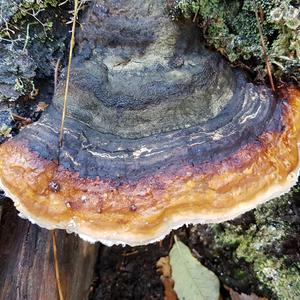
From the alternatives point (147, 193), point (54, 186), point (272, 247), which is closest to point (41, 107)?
point (54, 186)

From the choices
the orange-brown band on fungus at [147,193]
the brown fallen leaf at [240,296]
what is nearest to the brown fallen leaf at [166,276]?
the brown fallen leaf at [240,296]

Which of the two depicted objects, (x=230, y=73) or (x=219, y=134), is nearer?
(x=219, y=134)

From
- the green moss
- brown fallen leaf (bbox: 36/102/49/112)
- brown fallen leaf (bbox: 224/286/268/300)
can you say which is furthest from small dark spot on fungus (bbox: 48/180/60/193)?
brown fallen leaf (bbox: 224/286/268/300)

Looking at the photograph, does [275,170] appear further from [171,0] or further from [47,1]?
[47,1]

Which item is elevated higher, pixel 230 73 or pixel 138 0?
pixel 138 0

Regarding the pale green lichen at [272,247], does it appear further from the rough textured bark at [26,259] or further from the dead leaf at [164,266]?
the rough textured bark at [26,259]

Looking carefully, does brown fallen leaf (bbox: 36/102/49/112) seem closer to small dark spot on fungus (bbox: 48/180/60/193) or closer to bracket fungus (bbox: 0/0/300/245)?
bracket fungus (bbox: 0/0/300/245)

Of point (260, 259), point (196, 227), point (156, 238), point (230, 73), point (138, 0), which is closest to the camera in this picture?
point (156, 238)

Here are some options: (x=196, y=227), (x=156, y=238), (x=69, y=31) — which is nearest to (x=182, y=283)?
(x=196, y=227)
